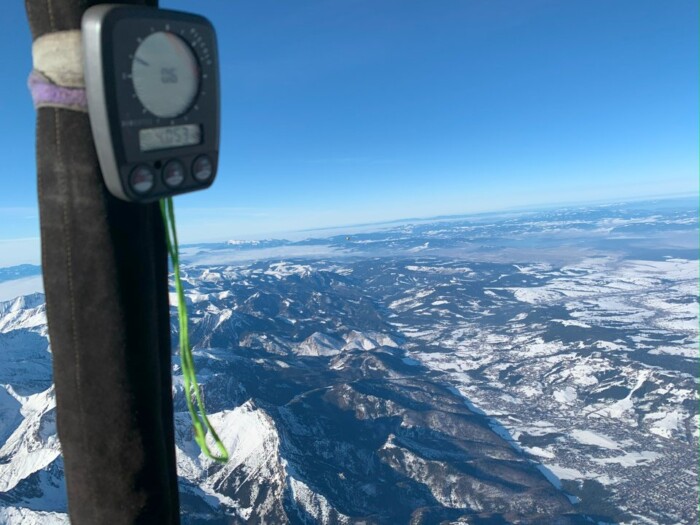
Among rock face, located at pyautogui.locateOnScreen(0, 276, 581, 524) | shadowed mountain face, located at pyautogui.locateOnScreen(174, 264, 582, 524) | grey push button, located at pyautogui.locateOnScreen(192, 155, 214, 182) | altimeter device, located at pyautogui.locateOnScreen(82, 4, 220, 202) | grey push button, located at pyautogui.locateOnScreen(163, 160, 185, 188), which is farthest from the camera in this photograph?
rock face, located at pyautogui.locateOnScreen(0, 276, 581, 524)

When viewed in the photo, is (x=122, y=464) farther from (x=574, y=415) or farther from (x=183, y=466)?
(x=574, y=415)

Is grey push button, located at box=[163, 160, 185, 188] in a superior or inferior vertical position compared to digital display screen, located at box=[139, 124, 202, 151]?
inferior

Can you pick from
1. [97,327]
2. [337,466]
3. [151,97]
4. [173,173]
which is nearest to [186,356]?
[97,327]

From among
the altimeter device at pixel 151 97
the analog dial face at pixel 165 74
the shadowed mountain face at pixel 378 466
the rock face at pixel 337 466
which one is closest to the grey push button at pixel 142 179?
the altimeter device at pixel 151 97

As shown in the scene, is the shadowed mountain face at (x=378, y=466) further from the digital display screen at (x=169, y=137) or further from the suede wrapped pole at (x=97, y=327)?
the digital display screen at (x=169, y=137)

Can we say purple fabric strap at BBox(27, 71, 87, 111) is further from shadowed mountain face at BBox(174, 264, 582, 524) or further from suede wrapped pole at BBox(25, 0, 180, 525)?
shadowed mountain face at BBox(174, 264, 582, 524)

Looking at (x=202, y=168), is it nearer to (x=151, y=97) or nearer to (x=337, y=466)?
(x=151, y=97)

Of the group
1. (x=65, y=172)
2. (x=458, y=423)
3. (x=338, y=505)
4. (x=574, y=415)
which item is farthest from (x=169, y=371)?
(x=574, y=415)

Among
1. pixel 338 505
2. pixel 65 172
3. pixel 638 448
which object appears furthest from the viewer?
pixel 638 448

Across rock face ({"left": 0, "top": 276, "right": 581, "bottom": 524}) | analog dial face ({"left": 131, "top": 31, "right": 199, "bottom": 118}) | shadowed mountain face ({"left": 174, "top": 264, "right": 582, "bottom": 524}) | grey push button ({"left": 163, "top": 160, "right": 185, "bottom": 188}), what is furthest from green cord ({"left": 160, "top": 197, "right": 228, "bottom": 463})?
rock face ({"left": 0, "top": 276, "right": 581, "bottom": 524})
